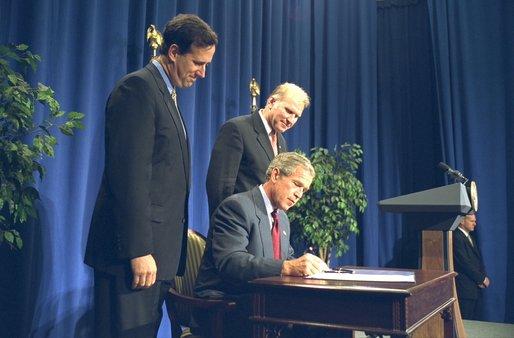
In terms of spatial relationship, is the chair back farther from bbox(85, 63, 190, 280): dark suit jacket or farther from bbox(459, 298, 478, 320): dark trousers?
bbox(459, 298, 478, 320): dark trousers

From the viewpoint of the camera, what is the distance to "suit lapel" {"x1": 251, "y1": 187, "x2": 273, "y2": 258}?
227cm

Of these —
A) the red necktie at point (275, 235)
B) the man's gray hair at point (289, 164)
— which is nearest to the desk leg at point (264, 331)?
the red necktie at point (275, 235)

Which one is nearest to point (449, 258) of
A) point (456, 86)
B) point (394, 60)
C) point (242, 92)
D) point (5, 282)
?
point (5, 282)

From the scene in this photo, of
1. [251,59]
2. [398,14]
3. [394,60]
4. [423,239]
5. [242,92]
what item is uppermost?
[398,14]

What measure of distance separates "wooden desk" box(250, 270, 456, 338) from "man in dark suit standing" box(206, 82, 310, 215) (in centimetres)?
98

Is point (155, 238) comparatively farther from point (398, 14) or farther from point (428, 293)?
point (398, 14)

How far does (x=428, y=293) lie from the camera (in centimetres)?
194

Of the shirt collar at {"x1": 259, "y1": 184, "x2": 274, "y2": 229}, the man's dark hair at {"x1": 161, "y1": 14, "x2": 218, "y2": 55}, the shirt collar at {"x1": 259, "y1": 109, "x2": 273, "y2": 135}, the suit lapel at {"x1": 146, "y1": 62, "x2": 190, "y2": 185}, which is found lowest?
the shirt collar at {"x1": 259, "y1": 184, "x2": 274, "y2": 229}

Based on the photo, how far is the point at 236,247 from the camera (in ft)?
7.00

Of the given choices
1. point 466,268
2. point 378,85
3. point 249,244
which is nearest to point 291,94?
point 249,244

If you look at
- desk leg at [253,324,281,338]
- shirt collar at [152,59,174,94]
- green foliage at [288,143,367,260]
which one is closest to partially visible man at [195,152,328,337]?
desk leg at [253,324,281,338]

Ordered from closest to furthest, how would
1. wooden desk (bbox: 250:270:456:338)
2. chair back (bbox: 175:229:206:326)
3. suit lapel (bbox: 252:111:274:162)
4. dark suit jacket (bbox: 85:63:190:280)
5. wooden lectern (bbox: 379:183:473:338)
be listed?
wooden desk (bbox: 250:270:456:338)
dark suit jacket (bbox: 85:63:190:280)
chair back (bbox: 175:229:206:326)
wooden lectern (bbox: 379:183:473:338)
suit lapel (bbox: 252:111:274:162)

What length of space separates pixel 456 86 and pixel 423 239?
3.55m

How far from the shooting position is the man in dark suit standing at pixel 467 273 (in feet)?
17.3
